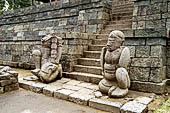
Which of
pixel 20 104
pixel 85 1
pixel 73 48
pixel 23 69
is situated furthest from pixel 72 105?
pixel 85 1

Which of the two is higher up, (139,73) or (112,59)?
(112,59)

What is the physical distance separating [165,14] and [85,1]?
3688mm

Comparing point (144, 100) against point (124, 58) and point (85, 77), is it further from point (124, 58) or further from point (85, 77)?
point (85, 77)

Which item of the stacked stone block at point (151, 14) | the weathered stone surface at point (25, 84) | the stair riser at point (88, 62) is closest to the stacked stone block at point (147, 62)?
the stair riser at point (88, 62)

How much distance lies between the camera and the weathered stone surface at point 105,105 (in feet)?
8.99

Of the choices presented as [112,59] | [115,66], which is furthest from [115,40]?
[115,66]

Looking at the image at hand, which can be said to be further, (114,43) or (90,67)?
(90,67)

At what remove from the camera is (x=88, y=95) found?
3279 mm

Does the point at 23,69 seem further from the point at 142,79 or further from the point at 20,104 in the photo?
the point at 142,79

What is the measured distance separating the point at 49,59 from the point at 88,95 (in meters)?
1.65

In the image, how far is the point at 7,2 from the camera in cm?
1545

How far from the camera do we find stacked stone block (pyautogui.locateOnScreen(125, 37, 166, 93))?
3396mm

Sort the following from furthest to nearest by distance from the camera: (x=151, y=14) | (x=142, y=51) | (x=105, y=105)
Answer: (x=151, y=14), (x=142, y=51), (x=105, y=105)

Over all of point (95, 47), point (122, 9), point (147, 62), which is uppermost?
point (122, 9)
